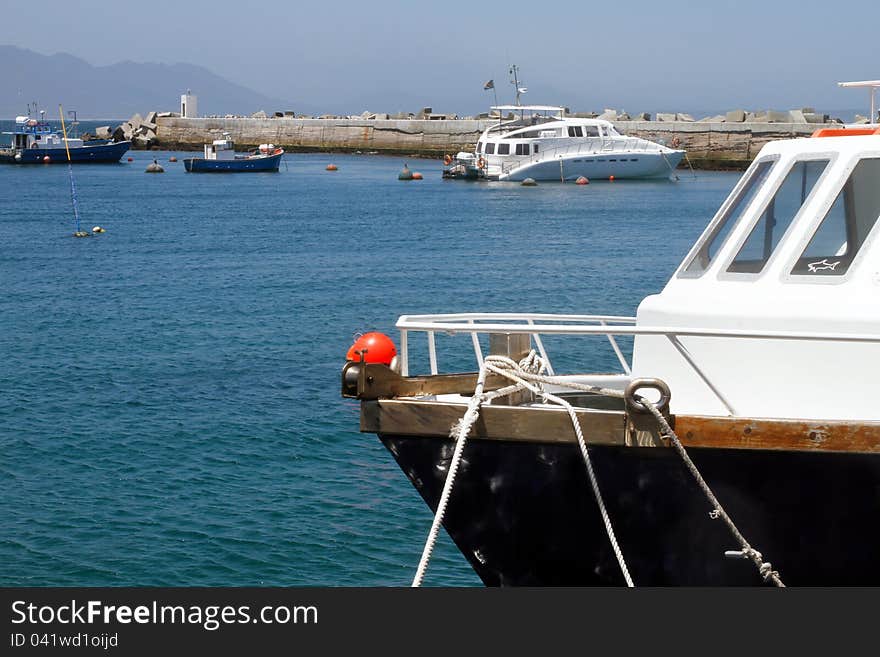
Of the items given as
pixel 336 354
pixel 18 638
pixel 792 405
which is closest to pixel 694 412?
pixel 792 405

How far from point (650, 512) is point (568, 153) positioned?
2574 inches

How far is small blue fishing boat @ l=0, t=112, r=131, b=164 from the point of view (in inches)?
3863

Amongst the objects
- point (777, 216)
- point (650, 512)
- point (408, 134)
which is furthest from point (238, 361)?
point (408, 134)

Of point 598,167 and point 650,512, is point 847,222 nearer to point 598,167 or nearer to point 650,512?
point 650,512

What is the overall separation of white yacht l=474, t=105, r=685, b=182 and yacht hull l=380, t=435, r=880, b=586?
64176 mm

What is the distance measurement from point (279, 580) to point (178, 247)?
31932mm

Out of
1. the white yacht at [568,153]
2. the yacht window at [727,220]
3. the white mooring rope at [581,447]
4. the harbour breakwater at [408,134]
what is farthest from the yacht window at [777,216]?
the harbour breakwater at [408,134]

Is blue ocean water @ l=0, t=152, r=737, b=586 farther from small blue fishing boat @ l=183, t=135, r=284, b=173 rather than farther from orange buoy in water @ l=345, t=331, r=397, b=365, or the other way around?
small blue fishing boat @ l=183, t=135, r=284, b=173

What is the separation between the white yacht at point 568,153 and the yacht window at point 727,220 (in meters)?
63.1

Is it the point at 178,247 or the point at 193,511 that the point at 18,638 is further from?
the point at 178,247

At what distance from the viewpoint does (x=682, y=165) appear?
84.5m

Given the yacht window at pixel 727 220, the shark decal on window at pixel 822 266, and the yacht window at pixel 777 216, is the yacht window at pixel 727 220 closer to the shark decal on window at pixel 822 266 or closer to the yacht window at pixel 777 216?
the yacht window at pixel 777 216

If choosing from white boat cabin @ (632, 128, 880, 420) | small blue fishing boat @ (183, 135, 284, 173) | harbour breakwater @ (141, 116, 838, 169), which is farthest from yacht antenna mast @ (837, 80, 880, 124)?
small blue fishing boat @ (183, 135, 284, 173)

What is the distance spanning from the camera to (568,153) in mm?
70938
